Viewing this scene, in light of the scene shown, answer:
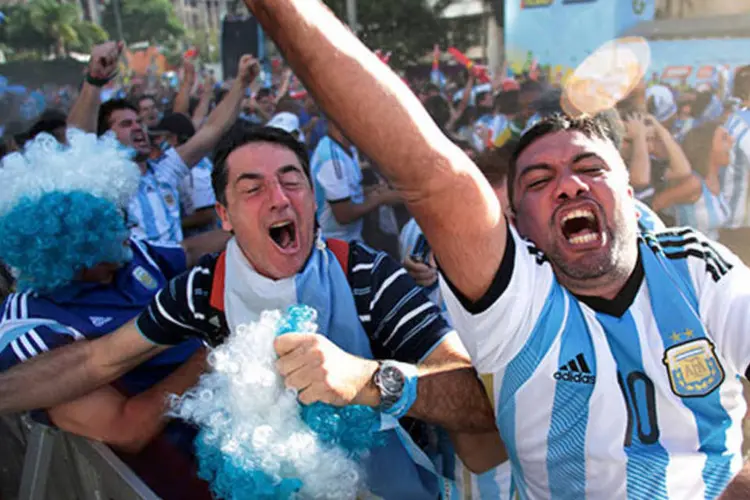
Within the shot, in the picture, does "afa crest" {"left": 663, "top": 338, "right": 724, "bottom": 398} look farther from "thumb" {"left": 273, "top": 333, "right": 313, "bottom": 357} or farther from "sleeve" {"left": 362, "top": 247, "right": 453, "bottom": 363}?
"thumb" {"left": 273, "top": 333, "right": 313, "bottom": 357}

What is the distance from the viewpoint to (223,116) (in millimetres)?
3963

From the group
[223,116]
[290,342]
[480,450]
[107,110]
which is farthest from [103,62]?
[480,450]

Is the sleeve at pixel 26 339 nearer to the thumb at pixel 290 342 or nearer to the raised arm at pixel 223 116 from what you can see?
the thumb at pixel 290 342

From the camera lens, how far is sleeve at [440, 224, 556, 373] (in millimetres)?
1350

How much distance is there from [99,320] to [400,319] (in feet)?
3.66

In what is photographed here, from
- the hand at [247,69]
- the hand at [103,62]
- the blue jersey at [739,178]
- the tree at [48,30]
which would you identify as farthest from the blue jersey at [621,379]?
the tree at [48,30]

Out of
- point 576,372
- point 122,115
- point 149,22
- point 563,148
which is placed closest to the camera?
point 576,372

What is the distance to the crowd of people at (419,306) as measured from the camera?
1.30 m

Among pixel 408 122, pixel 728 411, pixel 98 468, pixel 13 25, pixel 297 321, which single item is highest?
pixel 13 25

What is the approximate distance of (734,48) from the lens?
4855 millimetres

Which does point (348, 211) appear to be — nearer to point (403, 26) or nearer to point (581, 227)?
point (581, 227)

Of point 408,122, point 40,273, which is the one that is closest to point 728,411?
point 408,122

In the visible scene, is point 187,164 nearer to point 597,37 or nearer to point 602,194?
point 602,194

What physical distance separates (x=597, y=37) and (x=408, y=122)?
569cm
